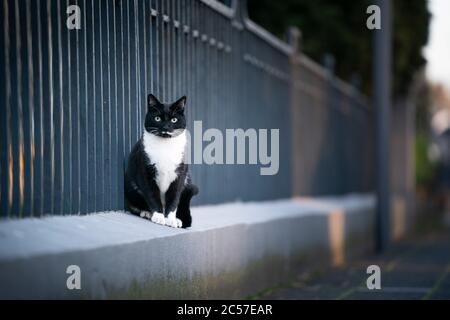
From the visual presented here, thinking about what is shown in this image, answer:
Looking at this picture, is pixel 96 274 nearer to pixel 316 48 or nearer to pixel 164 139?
pixel 164 139

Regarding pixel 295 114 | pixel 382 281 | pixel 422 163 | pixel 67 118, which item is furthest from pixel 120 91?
pixel 422 163

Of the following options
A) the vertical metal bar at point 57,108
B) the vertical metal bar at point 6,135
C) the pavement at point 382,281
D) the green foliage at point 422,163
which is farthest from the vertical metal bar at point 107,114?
the green foliage at point 422,163

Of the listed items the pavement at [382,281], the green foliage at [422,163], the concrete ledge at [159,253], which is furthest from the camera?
the green foliage at [422,163]

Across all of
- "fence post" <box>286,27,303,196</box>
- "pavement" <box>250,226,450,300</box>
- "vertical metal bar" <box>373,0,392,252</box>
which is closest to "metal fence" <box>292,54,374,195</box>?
"fence post" <box>286,27,303,196</box>

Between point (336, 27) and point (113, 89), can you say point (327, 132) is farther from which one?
point (113, 89)

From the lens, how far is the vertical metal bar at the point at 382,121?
20766mm

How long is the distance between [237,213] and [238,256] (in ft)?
3.98

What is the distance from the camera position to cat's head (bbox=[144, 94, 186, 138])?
9.04m

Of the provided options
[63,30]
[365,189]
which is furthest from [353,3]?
[63,30]

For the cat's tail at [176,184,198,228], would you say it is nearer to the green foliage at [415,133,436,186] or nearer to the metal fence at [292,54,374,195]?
the metal fence at [292,54,374,195]

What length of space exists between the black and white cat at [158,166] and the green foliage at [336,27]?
1585 centimetres

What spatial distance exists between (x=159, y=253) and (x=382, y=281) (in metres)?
5.81

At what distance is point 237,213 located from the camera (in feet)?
40.5

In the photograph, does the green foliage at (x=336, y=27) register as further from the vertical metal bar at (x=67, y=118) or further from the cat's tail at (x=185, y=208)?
the vertical metal bar at (x=67, y=118)
